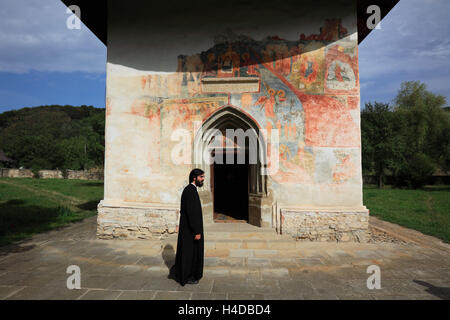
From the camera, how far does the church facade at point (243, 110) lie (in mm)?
6203

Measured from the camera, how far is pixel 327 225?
6039mm

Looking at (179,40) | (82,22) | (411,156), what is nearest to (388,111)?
(411,156)

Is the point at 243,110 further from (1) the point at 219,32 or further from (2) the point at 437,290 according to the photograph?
(2) the point at 437,290

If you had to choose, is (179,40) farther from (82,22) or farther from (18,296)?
(18,296)

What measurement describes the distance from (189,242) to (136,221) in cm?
321

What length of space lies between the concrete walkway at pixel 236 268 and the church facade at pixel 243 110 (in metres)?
0.69

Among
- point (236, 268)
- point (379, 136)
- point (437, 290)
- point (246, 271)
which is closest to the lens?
point (437, 290)

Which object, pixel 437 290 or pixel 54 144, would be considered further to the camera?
pixel 54 144

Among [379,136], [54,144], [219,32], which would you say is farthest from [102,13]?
[54,144]

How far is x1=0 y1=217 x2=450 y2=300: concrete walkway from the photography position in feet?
11.8

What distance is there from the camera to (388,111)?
22359mm

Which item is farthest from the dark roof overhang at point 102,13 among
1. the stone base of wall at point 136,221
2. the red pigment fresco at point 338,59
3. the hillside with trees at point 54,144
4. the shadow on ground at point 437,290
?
the hillside with trees at point 54,144

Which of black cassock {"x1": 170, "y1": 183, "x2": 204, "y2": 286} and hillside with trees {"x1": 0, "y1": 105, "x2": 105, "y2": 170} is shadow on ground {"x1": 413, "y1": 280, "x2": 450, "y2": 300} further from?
hillside with trees {"x1": 0, "y1": 105, "x2": 105, "y2": 170}

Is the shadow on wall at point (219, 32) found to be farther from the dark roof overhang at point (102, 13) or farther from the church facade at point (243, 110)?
the dark roof overhang at point (102, 13)
